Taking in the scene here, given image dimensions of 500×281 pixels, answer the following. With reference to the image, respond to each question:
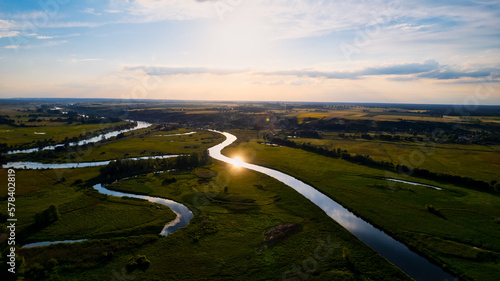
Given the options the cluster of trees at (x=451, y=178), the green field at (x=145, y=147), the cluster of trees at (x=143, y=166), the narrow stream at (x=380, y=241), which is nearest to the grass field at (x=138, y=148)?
the green field at (x=145, y=147)

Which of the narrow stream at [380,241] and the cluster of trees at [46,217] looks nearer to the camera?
the narrow stream at [380,241]

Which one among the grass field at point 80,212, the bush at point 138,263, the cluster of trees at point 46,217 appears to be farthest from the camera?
the cluster of trees at point 46,217

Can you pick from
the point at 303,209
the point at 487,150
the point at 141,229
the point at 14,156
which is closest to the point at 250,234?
the point at 303,209

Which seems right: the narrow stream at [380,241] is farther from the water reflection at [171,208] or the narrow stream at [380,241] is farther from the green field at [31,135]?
the green field at [31,135]

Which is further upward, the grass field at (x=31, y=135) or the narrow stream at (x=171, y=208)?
the grass field at (x=31, y=135)

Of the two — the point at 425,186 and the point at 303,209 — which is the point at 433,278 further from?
the point at 425,186

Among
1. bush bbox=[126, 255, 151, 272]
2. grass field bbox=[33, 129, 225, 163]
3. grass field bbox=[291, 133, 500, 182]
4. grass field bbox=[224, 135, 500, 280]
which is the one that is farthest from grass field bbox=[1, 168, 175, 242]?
grass field bbox=[291, 133, 500, 182]

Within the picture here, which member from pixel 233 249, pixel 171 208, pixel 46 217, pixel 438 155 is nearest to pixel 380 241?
pixel 233 249
